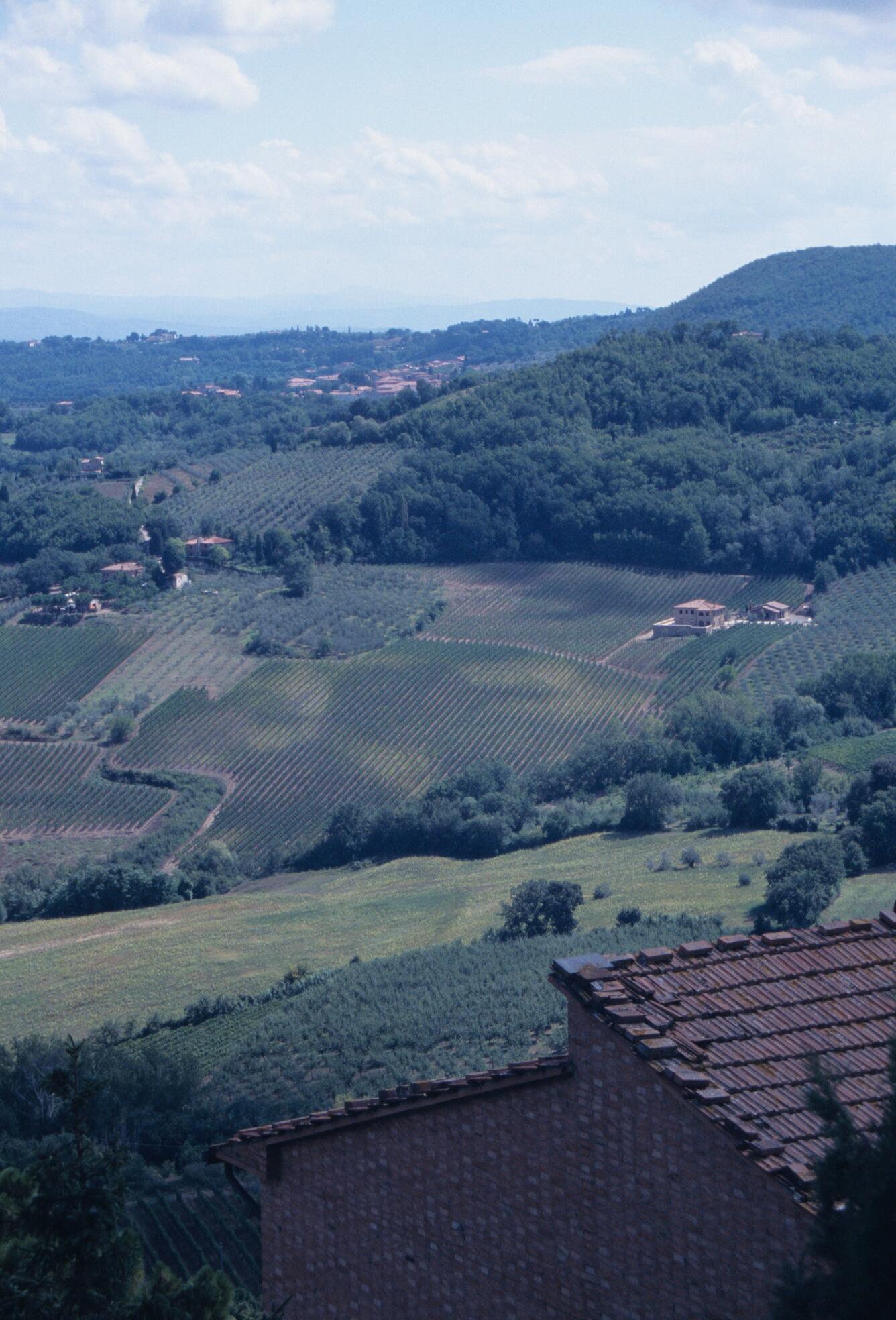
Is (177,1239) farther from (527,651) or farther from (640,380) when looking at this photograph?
(640,380)

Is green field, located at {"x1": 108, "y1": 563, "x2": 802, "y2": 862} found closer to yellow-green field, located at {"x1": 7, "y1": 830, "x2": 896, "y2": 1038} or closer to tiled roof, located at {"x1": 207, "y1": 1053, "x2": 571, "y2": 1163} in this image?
yellow-green field, located at {"x1": 7, "y1": 830, "x2": 896, "y2": 1038}

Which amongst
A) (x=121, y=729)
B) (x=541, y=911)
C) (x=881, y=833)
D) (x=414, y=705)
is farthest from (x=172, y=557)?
(x=881, y=833)

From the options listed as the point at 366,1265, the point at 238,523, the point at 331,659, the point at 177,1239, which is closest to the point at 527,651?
the point at 331,659

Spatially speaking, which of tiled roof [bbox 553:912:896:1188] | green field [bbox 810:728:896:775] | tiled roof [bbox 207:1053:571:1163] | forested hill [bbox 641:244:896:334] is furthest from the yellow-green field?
forested hill [bbox 641:244:896:334]

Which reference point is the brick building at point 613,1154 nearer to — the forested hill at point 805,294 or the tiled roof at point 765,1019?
the tiled roof at point 765,1019

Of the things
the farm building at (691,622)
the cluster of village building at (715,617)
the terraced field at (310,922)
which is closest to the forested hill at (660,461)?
the cluster of village building at (715,617)
